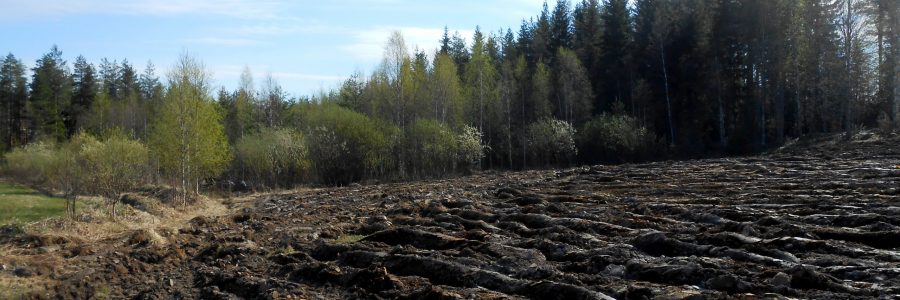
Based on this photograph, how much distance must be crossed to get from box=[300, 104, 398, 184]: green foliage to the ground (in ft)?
78.5

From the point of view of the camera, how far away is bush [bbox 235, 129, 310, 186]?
45.3 m

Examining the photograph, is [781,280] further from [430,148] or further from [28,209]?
[430,148]

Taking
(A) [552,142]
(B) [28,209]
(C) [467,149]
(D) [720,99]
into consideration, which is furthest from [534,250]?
(D) [720,99]

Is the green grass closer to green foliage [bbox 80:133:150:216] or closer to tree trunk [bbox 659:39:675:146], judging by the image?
green foliage [bbox 80:133:150:216]

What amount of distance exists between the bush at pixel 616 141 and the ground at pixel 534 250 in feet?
86.9

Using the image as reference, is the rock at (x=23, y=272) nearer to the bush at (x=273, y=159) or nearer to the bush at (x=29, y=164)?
the bush at (x=273, y=159)

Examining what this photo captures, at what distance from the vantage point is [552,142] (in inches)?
2076

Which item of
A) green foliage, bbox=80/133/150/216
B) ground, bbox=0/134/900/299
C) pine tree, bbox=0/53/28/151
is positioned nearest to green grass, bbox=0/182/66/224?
green foliage, bbox=80/133/150/216

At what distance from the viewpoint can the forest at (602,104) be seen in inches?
1799

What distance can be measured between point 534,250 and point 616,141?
3917 centimetres

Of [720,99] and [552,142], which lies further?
[552,142]

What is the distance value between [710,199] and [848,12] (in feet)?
106

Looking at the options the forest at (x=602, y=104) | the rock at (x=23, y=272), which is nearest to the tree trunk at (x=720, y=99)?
the forest at (x=602, y=104)

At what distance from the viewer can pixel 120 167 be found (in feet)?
82.7
